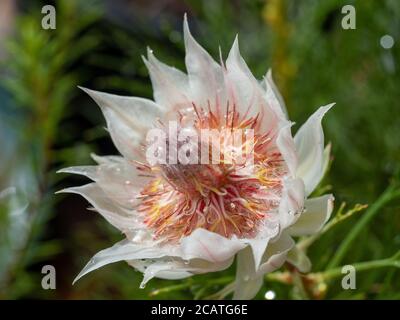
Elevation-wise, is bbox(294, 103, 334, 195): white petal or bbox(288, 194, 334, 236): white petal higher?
bbox(294, 103, 334, 195): white petal

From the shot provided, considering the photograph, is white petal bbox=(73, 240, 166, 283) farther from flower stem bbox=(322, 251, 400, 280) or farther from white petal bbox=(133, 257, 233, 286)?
flower stem bbox=(322, 251, 400, 280)

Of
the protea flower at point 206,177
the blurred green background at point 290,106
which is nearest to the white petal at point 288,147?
the protea flower at point 206,177

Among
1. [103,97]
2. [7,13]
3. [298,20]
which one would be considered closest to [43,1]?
[7,13]

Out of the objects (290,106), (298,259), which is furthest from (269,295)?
(290,106)

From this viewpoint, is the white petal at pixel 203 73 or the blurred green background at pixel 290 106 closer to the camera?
the white petal at pixel 203 73

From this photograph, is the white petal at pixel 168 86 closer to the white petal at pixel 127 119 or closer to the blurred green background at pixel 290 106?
the white petal at pixel 127 119

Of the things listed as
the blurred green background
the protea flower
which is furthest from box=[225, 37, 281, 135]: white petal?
the blurred green background

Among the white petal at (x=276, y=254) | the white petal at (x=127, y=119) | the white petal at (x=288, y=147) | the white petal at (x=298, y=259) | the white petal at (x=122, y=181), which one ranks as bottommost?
the white petal at (x=298, y=259)
